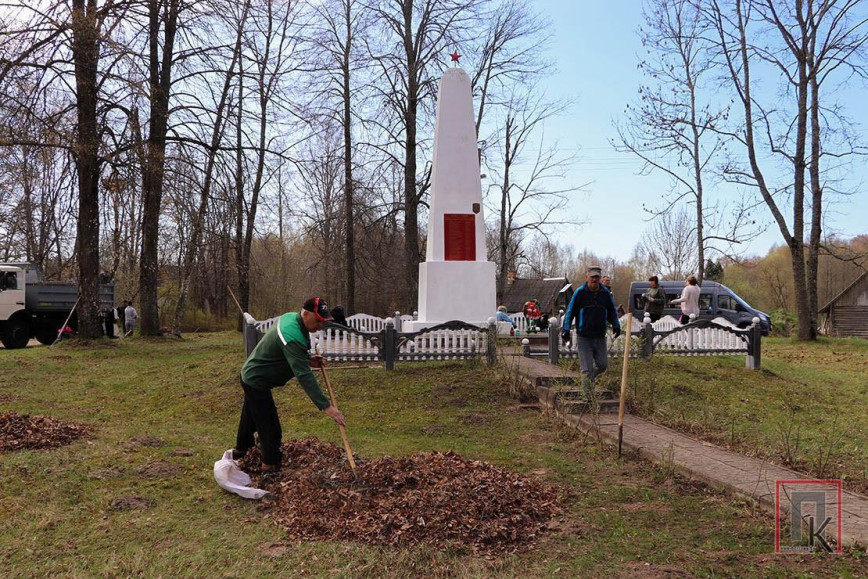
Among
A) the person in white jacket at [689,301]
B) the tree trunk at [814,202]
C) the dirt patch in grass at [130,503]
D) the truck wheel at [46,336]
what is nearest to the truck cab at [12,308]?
the truck wheel at [46,336]

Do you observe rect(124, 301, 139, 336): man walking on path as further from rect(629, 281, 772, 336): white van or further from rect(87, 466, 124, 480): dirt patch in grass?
rect(87, 466, 124, 480): dirt patch in grass

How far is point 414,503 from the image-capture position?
4.62m

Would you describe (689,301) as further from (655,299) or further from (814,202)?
(814,202)

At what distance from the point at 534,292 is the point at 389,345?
121ft

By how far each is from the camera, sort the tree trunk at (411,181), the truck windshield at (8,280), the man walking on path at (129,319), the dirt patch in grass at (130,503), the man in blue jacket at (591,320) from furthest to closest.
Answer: the man walking on path at (129,319), the tree trunk at (411,181), the truck windshield at (8,280), the man in blue jacket at (591,320), the dirt patch in grass at (130,503)

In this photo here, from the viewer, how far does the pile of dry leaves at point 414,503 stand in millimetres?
4293

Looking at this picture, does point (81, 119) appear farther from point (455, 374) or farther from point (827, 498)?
point (827, 498)

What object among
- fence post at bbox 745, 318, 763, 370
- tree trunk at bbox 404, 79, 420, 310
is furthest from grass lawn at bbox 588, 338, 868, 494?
tree trunk at bbox 404, 79, 420, 310

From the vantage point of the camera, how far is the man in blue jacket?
794 cm

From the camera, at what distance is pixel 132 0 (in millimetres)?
16062

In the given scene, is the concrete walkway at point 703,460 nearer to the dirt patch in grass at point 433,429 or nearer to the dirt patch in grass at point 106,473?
A: the dirt patch in grass at point 433,429

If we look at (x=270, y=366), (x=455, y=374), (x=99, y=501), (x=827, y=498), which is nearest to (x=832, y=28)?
(x=455, y=374)

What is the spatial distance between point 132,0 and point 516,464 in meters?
15.7

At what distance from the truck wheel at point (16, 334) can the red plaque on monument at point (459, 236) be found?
584 inches
